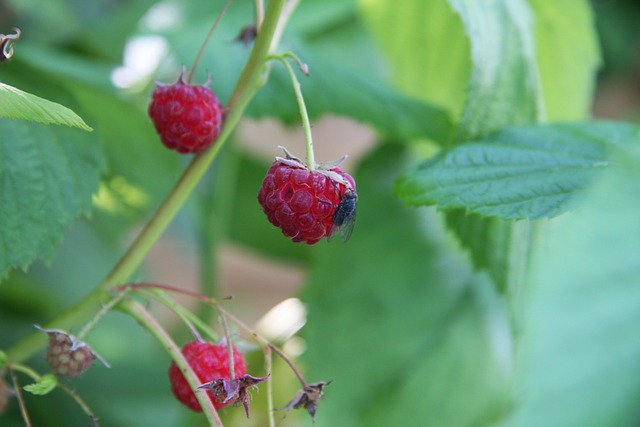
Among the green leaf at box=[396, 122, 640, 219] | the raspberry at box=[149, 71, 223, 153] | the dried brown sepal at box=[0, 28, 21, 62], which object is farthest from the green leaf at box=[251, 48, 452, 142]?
the dried brown sepal at box=[0, 28, 21, 62]

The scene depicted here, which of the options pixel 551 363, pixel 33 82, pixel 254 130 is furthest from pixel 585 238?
pixel 254 130

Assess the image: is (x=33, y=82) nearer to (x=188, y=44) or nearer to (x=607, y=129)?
(x=188, y=44)

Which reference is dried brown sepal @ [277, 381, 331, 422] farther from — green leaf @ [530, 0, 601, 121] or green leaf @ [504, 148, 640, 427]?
green leaf @ [530, 0, 601, 121]

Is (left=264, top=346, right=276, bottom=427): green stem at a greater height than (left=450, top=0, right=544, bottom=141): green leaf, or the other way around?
(left=450, top=0, right=544, bottom=141): green leaf

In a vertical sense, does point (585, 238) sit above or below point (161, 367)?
below

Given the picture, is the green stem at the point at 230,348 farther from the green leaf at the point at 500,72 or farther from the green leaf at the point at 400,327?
the green leaf at the point at 400,327

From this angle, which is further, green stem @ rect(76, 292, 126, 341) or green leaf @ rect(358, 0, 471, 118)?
green leaf @ rect(358, 0, 471, 118)
